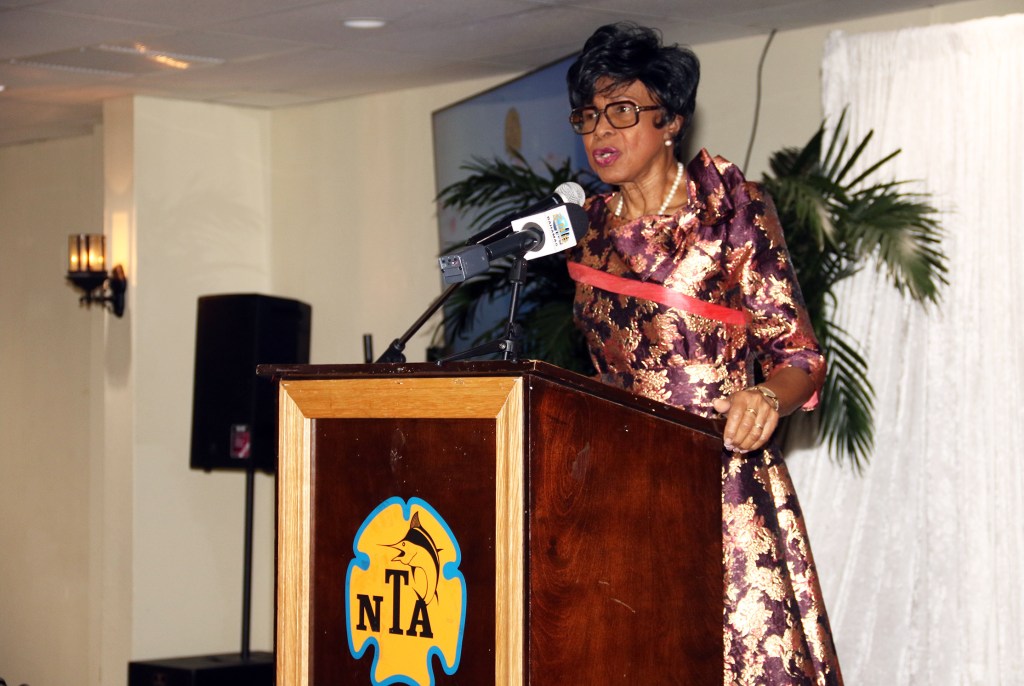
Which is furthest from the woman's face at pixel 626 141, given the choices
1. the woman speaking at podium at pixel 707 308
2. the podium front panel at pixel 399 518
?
the podium front panel at pixel 399 518

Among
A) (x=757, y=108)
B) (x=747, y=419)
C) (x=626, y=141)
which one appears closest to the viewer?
(x=747, y=419)

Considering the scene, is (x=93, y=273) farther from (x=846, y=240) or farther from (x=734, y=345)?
(x=734, y=345)

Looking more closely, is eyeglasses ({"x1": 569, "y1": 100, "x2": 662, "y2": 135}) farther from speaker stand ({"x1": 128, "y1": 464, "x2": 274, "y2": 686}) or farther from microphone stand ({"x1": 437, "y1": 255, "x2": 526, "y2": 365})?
speaker stand ({"x1": 128, "y1": 464, "x2": 274, "y2": 686})

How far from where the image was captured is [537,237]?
1.84 metres

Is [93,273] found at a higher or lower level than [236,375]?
higher

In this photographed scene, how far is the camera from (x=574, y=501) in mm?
1648

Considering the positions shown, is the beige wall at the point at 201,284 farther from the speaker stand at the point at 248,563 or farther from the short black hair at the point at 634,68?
the short black hair at the point at 634,68

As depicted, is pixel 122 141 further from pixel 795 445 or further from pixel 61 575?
pixel 795 445

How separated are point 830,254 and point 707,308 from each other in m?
2.34

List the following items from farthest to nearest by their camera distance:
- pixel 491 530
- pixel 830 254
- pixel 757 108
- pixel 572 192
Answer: pixel 757 108 → pixel 830 254 → pixel 572 192 → pixel 491 530

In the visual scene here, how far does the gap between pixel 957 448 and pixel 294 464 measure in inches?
120

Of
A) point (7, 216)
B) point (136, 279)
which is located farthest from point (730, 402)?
point (7, 216)

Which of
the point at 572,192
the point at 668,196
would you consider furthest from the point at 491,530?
the point at 668,196

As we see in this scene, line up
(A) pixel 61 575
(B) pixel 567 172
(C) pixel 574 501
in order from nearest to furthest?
(C) pixel 574 501
(B) pixel 567 172
(A) pixel 61 575
